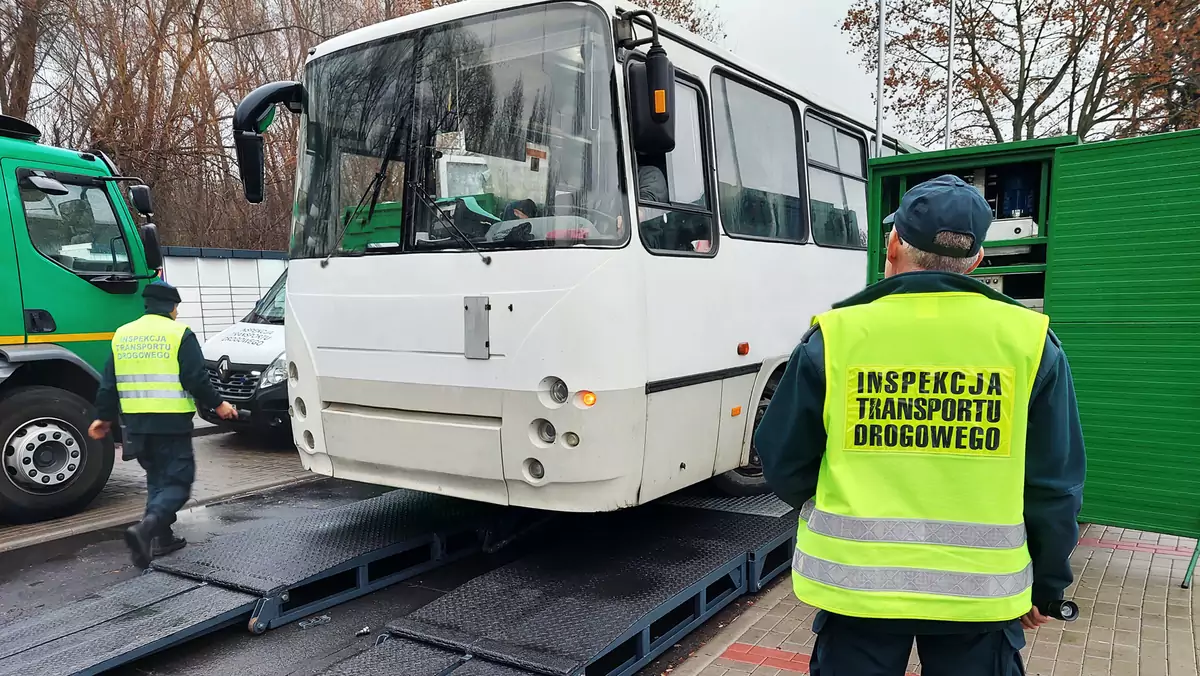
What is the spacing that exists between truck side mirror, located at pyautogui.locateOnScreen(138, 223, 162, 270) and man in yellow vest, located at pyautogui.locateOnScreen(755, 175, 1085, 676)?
671cm

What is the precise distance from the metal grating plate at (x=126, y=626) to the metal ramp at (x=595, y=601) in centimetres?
92

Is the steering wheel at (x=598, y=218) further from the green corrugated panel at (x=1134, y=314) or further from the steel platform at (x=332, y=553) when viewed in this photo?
the green corrugated panel at (x=1134, y=314)

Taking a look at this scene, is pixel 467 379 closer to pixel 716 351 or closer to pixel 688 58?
pixel 716 351

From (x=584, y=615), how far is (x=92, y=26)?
51.2 feet

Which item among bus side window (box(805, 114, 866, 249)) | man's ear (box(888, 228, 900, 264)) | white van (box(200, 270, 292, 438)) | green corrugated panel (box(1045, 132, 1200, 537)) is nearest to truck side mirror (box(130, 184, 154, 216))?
white van (box(200, 270, 292, 438))

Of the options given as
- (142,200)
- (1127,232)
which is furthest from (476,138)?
(142,200)

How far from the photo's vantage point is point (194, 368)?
5461 mm

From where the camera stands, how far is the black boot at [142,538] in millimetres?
5270

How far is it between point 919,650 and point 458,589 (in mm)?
2690

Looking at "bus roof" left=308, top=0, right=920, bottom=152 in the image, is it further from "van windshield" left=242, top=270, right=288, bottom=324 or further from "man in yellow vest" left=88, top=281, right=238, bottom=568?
"van windshield" left=242, top=270, right=288, bottom=324

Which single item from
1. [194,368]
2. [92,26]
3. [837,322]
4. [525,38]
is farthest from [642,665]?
[92,26]

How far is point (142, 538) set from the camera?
5.27 m

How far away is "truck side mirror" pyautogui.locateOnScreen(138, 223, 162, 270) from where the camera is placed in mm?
7020

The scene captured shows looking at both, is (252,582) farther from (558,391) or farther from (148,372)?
(558,391)
